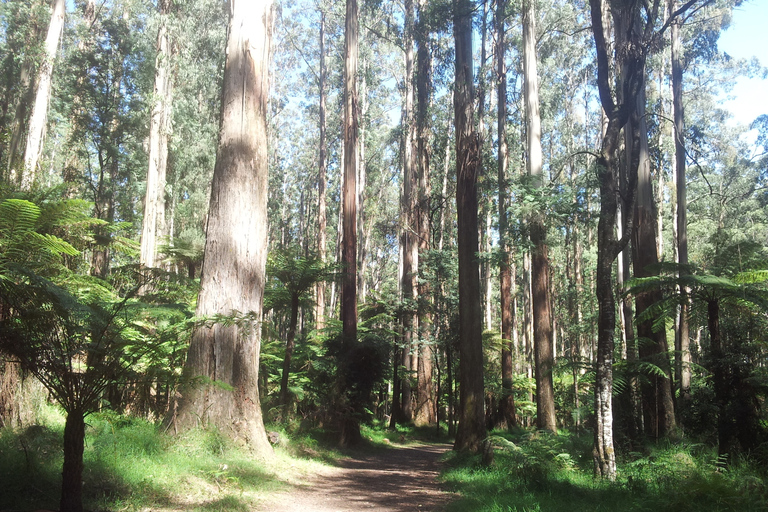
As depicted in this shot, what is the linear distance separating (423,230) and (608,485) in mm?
15208

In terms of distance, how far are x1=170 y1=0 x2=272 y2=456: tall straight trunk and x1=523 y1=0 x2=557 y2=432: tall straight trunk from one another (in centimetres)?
699

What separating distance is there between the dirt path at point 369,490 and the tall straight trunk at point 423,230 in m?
7.31

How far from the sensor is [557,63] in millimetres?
30891

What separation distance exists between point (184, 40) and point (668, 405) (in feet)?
74.7

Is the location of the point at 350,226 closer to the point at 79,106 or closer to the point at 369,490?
the point at 369,490

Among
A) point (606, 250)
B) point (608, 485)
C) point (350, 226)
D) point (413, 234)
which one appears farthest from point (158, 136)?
point (608, 485)

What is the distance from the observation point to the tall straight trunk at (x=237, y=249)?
694 cm

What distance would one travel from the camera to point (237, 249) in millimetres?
7457

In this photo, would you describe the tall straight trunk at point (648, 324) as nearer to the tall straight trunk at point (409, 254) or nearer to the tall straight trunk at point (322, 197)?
the tall straight trunk at point (409, 254)

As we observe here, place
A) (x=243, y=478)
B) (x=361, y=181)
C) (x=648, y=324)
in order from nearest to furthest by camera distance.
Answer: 1. (x=243, y=478)
2. (x=648, y=324)
3. (x=361, y=181)

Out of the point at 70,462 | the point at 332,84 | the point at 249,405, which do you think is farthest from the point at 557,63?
the point at 70,462

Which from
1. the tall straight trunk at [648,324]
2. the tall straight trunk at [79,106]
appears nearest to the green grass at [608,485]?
the tall straight trunk at [648,324]

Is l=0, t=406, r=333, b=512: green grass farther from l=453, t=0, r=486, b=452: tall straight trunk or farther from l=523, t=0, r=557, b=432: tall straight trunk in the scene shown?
l=523, t=0, r=557, b=432: tall straight trunk

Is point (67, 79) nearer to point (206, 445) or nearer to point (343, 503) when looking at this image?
point (206, 445)
